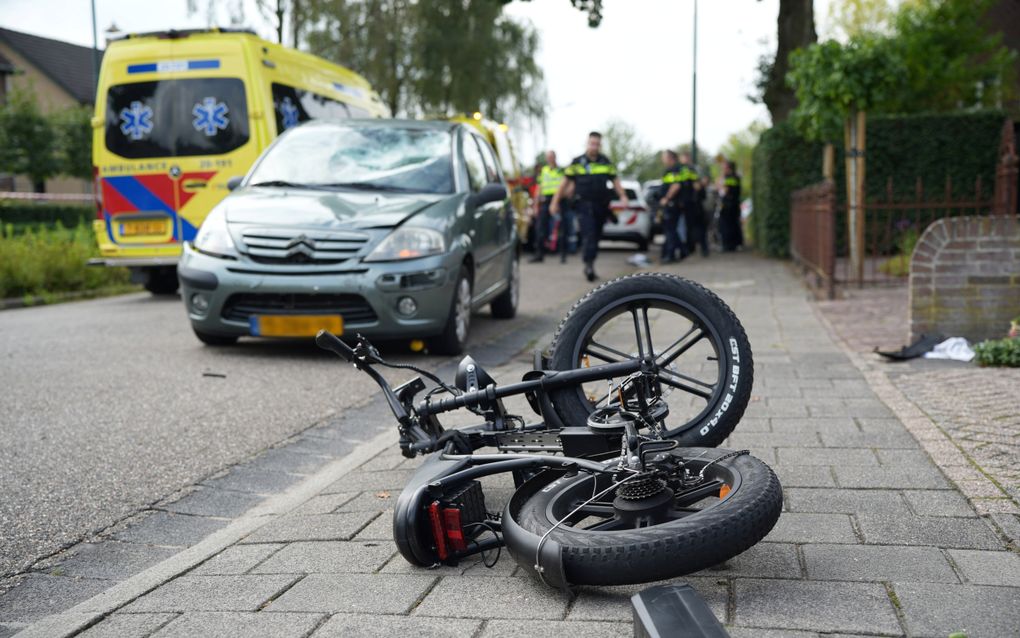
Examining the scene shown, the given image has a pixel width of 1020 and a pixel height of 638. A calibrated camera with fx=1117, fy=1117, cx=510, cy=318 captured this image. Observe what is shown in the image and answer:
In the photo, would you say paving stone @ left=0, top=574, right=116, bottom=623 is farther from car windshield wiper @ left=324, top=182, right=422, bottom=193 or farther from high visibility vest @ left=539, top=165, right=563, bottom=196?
high visibility vest @ left=539, top=165, right=563, bottom=196

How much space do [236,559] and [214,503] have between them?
93 cm

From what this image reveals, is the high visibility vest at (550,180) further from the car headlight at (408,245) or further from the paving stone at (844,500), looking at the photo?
the paving stone at (844,500)

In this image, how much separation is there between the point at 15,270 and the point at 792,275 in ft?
32.8

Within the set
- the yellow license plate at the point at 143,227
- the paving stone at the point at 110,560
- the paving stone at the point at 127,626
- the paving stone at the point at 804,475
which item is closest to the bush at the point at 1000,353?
the paving stone at the point at 804,475

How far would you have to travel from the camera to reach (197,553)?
369 cm

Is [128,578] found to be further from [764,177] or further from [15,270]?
[764,177]

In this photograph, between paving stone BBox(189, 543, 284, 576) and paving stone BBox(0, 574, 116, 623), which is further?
paving stone BBox(189, 543, 284, 576)

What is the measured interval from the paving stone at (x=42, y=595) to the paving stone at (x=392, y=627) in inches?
38.5

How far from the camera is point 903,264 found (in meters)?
13.6

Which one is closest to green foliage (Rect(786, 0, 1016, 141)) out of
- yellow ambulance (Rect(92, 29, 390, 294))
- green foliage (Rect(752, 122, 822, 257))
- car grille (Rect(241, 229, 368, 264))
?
green foliage (Rect(752, 122, 822, 257))

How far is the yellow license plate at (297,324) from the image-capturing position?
757 cm

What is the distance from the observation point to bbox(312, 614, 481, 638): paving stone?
279 cm

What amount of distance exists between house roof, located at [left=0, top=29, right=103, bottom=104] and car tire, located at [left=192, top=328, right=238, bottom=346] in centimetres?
4935

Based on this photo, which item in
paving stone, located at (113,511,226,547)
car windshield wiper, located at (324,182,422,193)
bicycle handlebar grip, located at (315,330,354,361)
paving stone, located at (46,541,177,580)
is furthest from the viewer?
car windshield wiper, located at (324,182,422,193)
